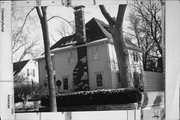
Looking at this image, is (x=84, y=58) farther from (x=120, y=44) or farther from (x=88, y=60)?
(x=120, y=44)

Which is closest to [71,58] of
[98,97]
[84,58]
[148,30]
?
[84,58]

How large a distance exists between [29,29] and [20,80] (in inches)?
28.8

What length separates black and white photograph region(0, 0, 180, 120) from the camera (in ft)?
10.8

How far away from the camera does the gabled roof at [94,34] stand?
131 inches

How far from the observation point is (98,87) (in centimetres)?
332

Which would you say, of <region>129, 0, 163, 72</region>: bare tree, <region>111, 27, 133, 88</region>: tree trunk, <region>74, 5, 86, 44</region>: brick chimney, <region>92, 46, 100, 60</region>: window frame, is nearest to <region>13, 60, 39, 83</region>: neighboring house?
<region>74, 5, 86, 44</region>: brick chimney

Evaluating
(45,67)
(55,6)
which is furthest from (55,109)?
(55,6)

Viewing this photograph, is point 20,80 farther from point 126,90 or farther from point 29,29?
point 126,90

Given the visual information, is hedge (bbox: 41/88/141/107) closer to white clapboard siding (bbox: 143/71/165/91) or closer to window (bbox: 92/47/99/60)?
white clapboard siding (bbox: 143/71/165/91)

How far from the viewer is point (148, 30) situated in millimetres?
3371

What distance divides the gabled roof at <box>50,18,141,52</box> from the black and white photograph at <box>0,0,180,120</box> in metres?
0.01

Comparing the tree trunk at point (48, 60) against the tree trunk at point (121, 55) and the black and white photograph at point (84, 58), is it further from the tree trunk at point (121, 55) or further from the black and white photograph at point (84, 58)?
the tree trunk at point (121, 55)

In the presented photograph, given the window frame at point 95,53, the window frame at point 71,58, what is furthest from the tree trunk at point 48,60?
the window frame at point 95,53

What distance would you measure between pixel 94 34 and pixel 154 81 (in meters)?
1.03
